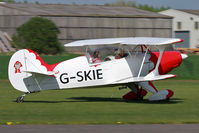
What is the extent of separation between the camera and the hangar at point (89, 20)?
50.2 m

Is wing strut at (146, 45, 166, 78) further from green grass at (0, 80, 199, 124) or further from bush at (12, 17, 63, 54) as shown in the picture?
bush at (12, 17, 63, 54)

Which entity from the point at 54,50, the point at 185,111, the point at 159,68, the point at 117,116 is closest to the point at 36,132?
the point at 117,116

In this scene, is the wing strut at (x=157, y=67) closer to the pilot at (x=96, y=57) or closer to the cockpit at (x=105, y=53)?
the cockpit at (x=105, y=53)

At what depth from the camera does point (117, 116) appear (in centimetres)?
1120

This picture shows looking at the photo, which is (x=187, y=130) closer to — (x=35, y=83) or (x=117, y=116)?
(x=117, y=116)

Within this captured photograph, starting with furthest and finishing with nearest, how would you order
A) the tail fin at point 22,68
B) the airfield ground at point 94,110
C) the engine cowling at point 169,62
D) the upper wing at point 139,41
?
the engine cowling at point 169,62, the tail fin at point 22,68, the upper wing at point 139,41, the airfield ground at point 94,110

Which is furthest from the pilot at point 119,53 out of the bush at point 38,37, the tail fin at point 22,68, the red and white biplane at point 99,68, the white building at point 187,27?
the white building at point 187,27

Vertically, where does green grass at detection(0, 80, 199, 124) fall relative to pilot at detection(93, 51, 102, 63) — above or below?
below

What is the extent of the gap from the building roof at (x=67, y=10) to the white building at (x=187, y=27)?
1182 cm

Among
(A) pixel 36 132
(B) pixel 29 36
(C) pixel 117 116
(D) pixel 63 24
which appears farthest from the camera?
(D) pixel 63 24

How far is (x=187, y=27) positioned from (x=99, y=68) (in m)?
59.0

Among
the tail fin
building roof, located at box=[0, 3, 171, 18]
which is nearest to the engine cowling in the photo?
the tail fin

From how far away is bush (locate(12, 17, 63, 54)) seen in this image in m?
44.2

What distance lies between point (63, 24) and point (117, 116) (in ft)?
137
